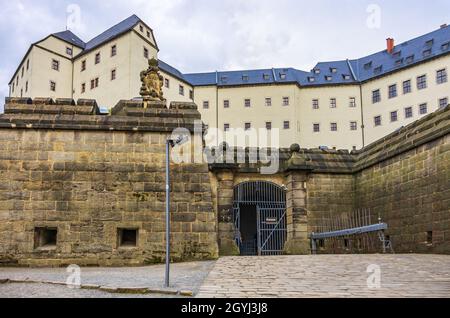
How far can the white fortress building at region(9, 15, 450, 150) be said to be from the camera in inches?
2175

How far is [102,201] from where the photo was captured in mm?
12672

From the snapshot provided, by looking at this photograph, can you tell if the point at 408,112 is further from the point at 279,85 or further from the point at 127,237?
the point at 127,237

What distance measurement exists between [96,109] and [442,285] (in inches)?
391

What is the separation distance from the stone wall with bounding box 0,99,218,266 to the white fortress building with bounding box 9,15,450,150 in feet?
133

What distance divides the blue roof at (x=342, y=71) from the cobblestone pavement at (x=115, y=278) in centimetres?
5369

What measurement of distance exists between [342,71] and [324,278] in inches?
2457

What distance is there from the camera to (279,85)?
66.1m

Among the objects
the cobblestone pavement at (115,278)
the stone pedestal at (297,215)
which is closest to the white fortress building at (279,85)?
the stone pedestal at (297,215)

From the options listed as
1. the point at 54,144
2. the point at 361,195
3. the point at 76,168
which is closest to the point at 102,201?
the point at 76,168

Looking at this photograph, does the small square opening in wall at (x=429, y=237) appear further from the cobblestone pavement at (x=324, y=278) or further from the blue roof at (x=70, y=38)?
the blue roof at (x=70, y=38)

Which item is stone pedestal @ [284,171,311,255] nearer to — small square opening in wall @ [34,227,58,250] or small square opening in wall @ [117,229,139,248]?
small square opening in wall @ [117,229,139,248]

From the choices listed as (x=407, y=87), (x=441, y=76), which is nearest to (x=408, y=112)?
(x=407, y=87)
